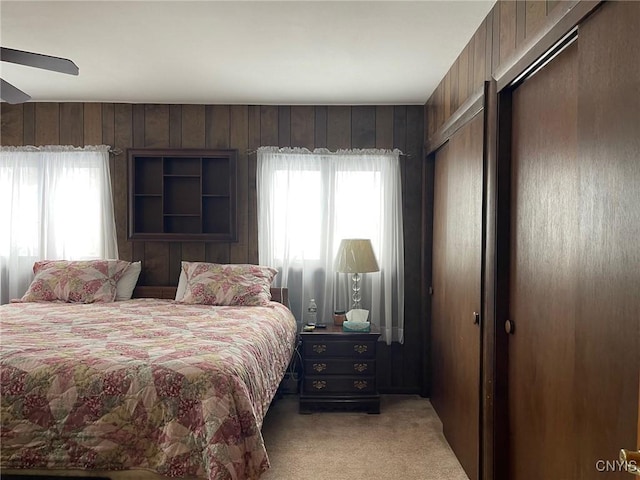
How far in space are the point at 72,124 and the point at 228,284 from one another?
6.75ft

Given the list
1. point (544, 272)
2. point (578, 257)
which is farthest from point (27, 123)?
point (578, 257)

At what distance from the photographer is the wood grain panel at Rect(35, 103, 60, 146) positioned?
173 inches

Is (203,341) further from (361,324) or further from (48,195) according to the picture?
(48,195)

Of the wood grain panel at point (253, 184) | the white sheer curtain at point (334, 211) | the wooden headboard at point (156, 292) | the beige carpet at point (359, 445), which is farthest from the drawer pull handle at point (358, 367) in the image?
the wood grain panel at point (253, 184)

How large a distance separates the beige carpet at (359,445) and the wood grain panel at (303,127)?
7.20 ft

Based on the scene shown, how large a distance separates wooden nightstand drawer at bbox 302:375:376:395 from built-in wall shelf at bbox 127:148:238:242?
55.2 inches

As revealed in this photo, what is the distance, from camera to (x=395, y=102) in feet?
14.0

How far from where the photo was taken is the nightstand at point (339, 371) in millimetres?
3803

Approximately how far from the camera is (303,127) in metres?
4.35

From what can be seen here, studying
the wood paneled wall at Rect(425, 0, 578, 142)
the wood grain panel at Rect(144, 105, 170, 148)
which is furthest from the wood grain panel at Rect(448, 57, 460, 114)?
the wood grain panel at Rect(144, 105, 170, 148)

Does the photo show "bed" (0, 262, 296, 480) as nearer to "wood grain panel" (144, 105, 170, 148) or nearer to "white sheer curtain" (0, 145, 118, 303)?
"white sheer curtain" (0, 145, 118, 303)

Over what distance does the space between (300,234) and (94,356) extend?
7.59ft

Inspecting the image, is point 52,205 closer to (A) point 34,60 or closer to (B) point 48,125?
(B) point 48,125

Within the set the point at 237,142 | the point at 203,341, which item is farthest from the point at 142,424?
the point at 237,142
